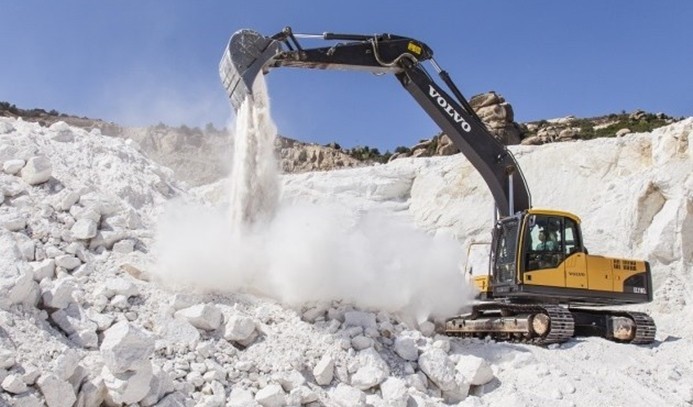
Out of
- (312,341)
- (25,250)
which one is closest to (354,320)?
(312,341)

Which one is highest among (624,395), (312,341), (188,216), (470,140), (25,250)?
(470,140)

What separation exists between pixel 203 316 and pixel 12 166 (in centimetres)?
423

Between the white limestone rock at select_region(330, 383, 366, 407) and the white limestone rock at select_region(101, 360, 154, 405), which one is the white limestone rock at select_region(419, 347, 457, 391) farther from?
the white limestone rock at select_region(101, 360, 154, 405)

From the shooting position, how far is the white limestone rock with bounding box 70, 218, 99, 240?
28.7 ft

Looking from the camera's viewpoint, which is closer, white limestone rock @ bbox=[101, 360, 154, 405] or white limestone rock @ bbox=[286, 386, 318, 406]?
white limestone rock @ bbox=[101, 360, 154, 405]

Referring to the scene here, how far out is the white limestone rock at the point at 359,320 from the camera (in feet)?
27.7

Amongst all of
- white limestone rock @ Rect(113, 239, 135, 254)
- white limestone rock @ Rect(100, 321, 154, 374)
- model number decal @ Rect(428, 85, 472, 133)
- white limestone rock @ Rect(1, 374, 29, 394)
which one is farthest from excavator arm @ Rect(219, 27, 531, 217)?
white limestone rock @ Rect(1, 374, 29, 394)

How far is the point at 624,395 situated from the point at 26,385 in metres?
6.52

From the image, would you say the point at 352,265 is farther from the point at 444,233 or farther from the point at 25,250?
the point at 444,233

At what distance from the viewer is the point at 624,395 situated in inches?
330

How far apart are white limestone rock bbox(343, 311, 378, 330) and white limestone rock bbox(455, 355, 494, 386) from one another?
1.10m

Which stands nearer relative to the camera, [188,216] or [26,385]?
[26,385]

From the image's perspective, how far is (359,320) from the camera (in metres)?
8.50

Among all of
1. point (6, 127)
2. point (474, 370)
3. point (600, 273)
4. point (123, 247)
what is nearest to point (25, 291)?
point (123, 247)
